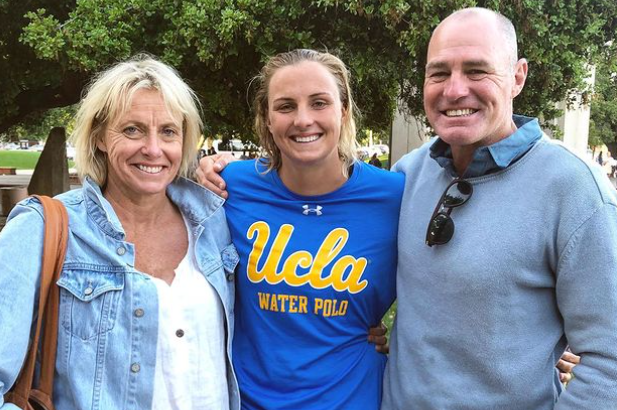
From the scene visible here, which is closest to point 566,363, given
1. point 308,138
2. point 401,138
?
point 308,138

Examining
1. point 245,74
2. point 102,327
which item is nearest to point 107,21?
point 245,74

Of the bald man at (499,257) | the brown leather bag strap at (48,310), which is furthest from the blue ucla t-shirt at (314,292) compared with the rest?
the brown leather bag strap at (48,310)

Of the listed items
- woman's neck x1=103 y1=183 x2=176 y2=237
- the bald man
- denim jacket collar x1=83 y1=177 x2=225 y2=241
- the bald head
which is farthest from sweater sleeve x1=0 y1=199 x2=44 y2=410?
the bald head

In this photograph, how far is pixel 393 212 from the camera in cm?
256

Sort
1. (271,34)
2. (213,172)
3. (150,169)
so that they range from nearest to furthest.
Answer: (150,169) → (213,172) → (271,34)

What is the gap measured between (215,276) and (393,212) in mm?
859

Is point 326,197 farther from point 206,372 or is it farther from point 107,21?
point 107,21

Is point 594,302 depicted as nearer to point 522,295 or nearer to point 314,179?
point 522,295

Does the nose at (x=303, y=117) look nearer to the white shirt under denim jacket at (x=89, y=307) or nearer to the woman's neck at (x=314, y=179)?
the woman's neck at (x=314, y=179)

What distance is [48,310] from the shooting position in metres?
1.90

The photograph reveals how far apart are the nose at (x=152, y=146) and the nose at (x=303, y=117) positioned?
2.06 feet

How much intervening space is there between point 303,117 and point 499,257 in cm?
106

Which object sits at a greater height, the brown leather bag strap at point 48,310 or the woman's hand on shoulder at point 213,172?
the woman's hand on shoulder at point 213,172

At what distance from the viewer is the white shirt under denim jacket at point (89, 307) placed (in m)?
1.78
